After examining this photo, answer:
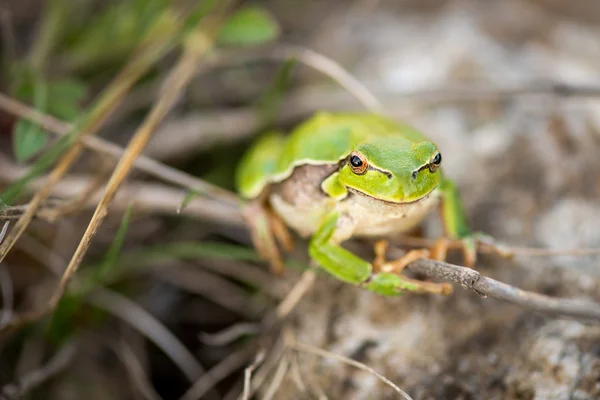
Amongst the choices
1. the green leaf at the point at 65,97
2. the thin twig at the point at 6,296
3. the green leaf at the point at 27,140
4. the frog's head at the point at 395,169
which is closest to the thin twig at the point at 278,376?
the frog's head at the point at 395,169

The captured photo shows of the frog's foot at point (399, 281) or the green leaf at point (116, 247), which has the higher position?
the frog's foot at point (399, 281)

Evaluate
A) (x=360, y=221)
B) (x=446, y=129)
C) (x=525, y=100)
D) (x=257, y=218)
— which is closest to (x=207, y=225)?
(x=257, y=218)

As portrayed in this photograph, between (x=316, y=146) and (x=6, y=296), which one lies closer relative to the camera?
(x=316, y=146)

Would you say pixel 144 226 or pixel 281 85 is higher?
pixel 281 85

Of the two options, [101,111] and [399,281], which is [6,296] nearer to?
[101,111]

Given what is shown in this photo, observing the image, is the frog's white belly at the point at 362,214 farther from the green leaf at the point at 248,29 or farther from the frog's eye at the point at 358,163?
the green leaf at the point at 248,29

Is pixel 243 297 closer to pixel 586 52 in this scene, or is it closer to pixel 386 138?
pixel 386 138

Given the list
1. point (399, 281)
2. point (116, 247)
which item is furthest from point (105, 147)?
point (399, 281)
